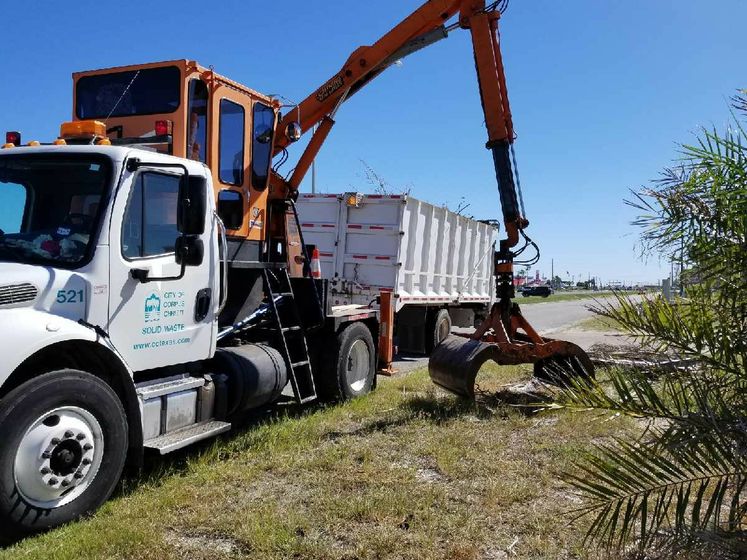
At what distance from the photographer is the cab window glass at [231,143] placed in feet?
21.5

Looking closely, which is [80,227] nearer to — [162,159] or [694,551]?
[162,159]

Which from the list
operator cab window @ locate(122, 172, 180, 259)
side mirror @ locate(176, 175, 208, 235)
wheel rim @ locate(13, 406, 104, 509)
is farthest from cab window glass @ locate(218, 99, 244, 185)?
wheel rim @ locate(13, 406, 104, 509)

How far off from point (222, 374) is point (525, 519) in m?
2.86

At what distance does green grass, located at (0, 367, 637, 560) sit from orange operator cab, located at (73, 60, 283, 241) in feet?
7.83

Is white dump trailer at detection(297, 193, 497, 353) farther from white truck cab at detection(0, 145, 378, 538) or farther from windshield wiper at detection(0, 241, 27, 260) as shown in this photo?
windshield wiper at detection(0, 241, 27, 260)

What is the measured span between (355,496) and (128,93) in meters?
4.49

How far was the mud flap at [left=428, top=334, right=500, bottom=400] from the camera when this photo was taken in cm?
712

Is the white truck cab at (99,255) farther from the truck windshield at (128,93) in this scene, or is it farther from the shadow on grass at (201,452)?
the truck windshield at (128,93)

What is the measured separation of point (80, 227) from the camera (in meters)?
4.61

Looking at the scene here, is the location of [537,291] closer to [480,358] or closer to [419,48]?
[419,48]

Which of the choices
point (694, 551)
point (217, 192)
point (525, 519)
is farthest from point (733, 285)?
point (217, 192)

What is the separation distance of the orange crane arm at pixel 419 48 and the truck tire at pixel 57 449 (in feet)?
13.5

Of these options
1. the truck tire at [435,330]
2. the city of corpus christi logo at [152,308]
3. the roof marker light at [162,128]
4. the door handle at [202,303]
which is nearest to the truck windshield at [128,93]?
the roof marker light at [162,128]

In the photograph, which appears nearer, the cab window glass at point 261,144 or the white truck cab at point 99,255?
the white truck cab at point 99,255
